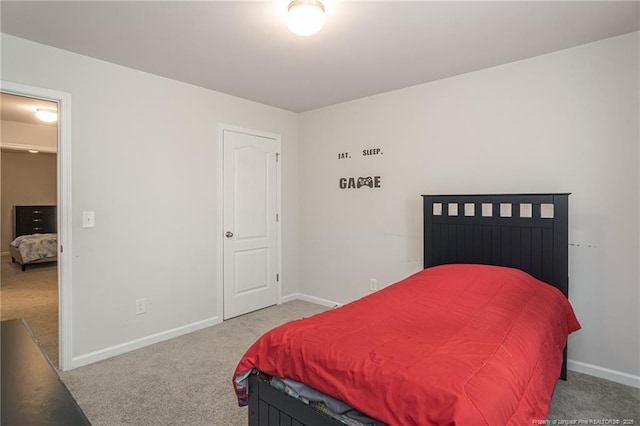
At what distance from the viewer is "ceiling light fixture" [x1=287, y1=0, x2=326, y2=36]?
5.97ft

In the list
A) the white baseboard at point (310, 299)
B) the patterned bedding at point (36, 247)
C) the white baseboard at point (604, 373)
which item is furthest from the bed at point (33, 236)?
the white baseboard at point (604, 373)

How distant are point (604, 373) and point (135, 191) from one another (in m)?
3.82

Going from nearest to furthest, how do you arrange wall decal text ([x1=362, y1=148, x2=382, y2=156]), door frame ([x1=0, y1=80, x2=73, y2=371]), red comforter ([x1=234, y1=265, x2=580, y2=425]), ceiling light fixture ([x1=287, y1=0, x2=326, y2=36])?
red comforter ([x1=234, y1=265, x2=580, y2=425]) → ceiling light fixture ([x1=287, y1=0, x2=326, y2=36]) → door frame ([x1=0, y1=80, x2=73, y2=371]) → wall decal text ([x1=362, y1=148, x2=382, y2=156])

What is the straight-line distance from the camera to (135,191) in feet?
9.71

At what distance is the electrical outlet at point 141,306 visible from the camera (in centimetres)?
297

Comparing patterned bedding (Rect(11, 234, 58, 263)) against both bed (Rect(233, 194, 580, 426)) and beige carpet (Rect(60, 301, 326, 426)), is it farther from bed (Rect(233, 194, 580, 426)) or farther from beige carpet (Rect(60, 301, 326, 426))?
bed (Rect(233, 194, 580, 426))

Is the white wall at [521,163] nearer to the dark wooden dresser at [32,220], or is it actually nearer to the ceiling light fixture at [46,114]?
the ceiling light fixture at [46,114]

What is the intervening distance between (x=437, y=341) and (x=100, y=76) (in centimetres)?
303

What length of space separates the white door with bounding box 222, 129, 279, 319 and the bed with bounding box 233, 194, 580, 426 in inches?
80.8

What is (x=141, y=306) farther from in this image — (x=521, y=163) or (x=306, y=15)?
(x=521, y=163)

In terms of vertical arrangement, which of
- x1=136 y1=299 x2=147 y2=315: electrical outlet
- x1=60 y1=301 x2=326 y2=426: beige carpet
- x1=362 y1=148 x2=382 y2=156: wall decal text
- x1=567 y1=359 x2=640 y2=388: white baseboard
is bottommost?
x1=60 y1=301 x2=326 y2=426: beige carpet

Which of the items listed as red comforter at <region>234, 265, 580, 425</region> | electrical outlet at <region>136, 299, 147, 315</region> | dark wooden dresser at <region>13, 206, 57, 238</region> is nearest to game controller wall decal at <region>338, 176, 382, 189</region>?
red comforter at <region>234, 265, 580, 425</region>

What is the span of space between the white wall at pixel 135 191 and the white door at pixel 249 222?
0.17 m

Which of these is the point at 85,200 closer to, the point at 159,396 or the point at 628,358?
the point at 159,396
